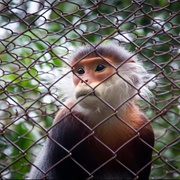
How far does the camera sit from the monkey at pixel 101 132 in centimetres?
225

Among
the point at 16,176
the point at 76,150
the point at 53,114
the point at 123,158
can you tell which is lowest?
the point at 16,176

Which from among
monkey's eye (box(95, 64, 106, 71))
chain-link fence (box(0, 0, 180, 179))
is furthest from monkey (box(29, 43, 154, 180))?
chain-link fence (box(0, 0, 180, 179))

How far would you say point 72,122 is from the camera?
229 centimetres

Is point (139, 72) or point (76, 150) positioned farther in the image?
point (139, 72)

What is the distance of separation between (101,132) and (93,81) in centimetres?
33

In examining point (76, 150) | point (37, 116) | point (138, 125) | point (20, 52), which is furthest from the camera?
point (37, 116)

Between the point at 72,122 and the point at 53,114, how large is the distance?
2.86 feet

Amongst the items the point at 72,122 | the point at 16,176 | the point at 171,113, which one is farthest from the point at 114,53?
the point at 16,176

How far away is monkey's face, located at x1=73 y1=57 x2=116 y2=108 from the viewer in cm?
213

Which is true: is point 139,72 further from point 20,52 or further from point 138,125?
point 20,52

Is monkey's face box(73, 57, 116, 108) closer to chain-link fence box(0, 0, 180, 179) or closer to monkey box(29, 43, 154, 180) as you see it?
monkey box(29, 43, 154, 180)

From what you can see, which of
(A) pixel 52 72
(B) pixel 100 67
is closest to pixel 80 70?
(B) pixel 100 67

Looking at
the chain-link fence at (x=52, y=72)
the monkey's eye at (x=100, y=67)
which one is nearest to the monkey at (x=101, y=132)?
the monkey's eye at (x=100, y=67)

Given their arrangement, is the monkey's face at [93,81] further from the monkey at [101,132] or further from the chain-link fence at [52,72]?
the chain-link fence at [52,72]
